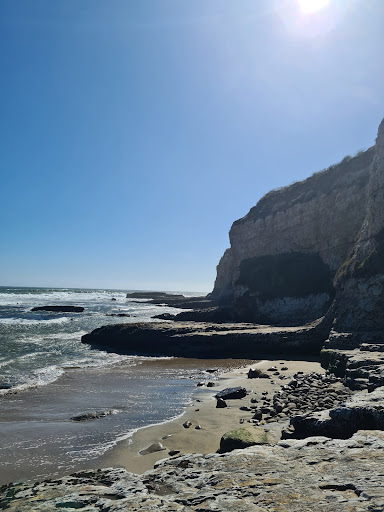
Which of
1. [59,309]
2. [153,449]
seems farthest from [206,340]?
[59,309]

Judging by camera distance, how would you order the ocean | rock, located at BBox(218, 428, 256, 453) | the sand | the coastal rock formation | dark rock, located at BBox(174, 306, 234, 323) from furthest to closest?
dark rock, located at BBox(174, 306, 234, 323), the coastal rock formation, the ocean, the sand, rock, located at BBox(218, 428, 256, 453)

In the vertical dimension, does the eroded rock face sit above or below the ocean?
above

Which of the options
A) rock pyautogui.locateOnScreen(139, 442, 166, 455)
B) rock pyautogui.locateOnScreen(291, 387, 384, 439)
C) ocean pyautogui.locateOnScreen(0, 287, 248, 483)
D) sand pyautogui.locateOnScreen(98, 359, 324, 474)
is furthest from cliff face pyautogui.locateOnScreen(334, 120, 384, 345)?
rock pyautogui.locateOnScreen(139, 442, 166, 455)

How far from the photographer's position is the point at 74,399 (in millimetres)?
14305

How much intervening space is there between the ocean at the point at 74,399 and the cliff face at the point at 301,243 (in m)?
18.5

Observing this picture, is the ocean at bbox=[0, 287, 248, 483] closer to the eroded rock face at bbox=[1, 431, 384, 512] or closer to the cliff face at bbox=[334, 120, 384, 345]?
the eroded rock face at bbox=[1, 431, 384, 512]

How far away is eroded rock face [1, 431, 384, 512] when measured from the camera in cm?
397

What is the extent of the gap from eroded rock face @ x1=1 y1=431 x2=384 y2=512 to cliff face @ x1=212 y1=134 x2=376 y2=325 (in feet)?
94.5

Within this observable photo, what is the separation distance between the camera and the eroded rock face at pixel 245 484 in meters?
3.97

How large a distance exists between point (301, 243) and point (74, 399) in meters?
37.3

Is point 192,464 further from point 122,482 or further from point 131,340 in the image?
point 131,340

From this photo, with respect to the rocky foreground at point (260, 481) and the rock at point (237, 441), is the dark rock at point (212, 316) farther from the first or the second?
the rocky foreground at point (260, 481)

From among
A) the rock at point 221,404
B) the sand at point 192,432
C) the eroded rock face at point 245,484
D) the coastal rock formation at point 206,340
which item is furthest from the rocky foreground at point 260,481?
the coastal rock formation at point 206,340

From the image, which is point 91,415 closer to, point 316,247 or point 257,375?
point 257,375
